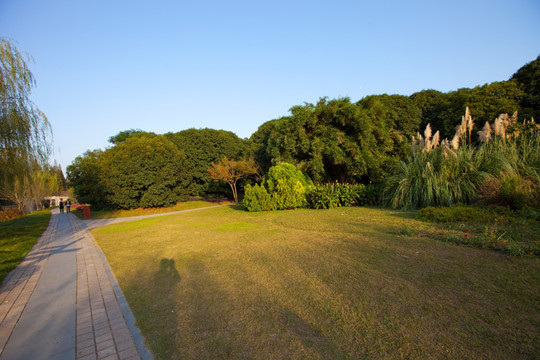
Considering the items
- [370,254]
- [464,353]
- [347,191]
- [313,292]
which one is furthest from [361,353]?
[347,191]

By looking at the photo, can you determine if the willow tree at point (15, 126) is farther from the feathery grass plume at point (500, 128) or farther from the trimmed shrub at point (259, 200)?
the feathery grass plume at point (500, 128)

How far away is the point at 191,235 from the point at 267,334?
6.00 metres

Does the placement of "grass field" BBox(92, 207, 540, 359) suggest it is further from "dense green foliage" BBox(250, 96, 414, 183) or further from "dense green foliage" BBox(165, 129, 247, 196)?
"dense green foliage" BBox(165, 129, 247, 196)

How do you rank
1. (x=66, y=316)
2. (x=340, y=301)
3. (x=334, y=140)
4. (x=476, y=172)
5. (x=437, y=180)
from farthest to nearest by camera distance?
(x=334, y=140)
(x=437, y=180)
(x=476, y=172)
(x=66, y=316)
(x=340, y=301)

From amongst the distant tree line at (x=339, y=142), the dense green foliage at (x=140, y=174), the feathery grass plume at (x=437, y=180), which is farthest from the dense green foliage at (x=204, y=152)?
the feathery grass plume at (x=437, y=180)

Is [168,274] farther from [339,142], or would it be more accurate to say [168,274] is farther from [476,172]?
[339,142]

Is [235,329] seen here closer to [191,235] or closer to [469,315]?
[469,315]

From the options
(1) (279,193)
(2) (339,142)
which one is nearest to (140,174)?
(1) (279,193)

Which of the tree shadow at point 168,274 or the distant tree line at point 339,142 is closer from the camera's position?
the tree shadow at point 168,274

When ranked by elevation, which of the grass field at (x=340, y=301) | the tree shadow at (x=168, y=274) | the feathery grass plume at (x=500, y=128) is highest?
the feathery grass plume at (x=500, y=128)

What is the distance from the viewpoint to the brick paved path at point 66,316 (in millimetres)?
2512

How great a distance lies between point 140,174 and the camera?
18938 millimetres

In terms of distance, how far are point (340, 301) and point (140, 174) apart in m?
19.2

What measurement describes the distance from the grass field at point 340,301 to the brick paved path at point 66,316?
0.22 m
